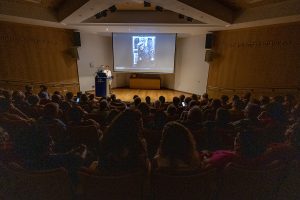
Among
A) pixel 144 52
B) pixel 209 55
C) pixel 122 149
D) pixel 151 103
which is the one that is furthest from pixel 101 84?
pixel 122 149

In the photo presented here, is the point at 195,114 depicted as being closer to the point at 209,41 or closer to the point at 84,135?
the point at 84,135

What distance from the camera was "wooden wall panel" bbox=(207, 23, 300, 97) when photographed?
650cm

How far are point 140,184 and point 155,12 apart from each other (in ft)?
23.7

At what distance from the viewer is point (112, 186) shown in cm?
165

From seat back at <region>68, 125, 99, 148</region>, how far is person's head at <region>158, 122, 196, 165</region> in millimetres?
1376

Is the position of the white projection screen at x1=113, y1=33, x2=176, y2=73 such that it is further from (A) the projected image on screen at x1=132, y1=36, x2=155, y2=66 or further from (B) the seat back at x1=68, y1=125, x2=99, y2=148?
(B) the seat back at x1=68, y1=125, x2=99, y2=148

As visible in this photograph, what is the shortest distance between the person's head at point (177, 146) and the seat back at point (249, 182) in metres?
0.32

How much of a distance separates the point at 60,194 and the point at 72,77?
352 inches

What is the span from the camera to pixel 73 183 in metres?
1.97

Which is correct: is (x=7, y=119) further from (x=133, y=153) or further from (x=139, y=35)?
(x=139, y=35)

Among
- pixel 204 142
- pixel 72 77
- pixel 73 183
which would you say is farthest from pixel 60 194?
pixel 72 77

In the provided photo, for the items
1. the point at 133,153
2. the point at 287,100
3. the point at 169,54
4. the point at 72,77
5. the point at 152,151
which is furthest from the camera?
the point at 169,54

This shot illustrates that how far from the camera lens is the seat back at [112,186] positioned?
5.35ft

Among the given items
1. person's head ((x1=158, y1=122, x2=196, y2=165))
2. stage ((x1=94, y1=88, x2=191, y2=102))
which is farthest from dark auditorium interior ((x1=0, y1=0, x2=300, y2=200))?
stage ((x1=94, y1=88, x2=191, y2=102))
